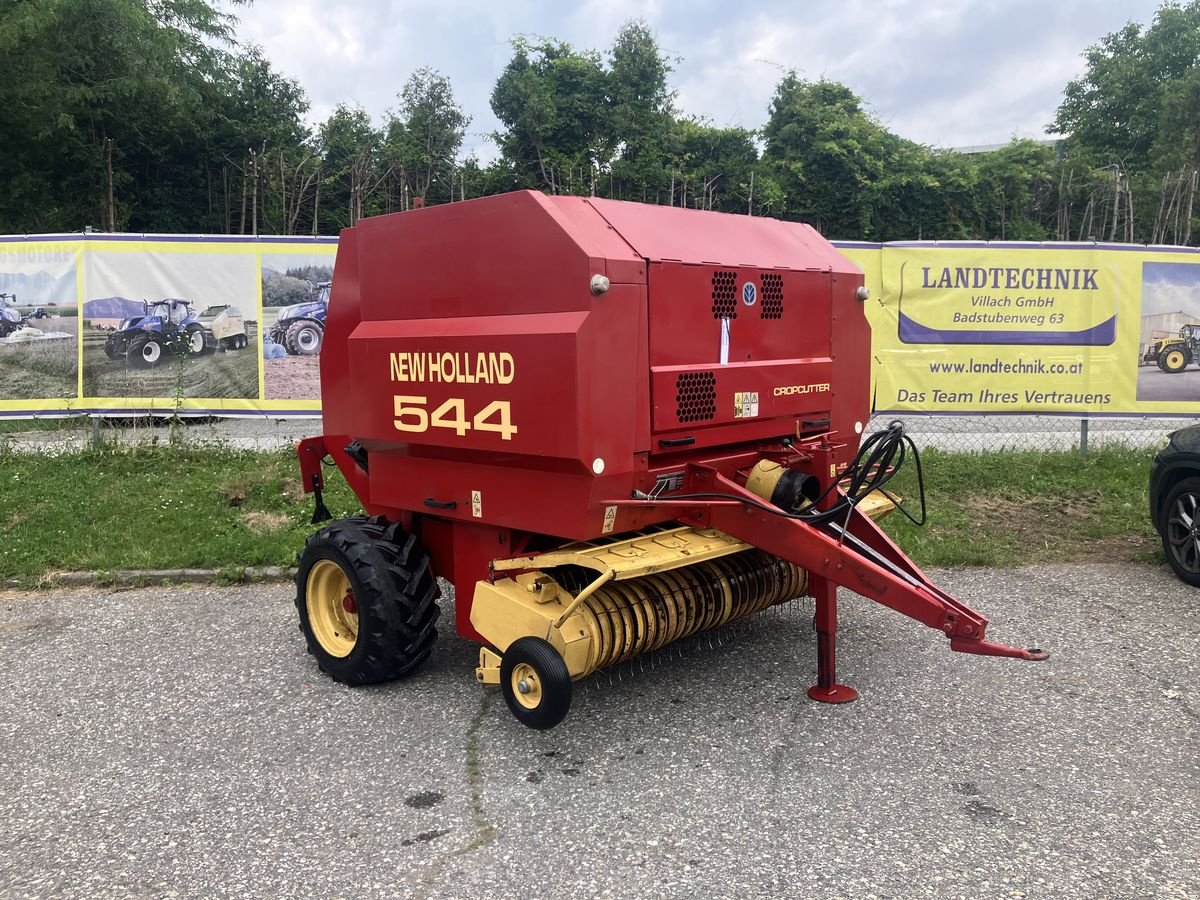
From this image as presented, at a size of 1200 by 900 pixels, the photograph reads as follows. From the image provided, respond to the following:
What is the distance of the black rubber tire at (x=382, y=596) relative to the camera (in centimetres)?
411

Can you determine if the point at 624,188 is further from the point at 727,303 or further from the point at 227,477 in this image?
the point at 727,303

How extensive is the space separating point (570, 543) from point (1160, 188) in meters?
32.5

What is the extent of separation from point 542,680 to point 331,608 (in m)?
1.62

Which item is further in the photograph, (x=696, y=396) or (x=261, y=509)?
(x=261, y=509)

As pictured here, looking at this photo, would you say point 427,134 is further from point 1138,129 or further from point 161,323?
point 1138,129

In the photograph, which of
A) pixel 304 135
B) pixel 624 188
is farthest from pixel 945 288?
pixel 304 135

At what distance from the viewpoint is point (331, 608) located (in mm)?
4605

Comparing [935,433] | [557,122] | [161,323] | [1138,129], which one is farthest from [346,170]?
[1138,129]

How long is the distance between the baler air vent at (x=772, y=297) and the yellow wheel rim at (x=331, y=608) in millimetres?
2439

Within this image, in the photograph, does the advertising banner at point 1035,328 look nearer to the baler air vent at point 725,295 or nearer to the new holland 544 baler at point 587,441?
the new holland 544 baler at point 587,441

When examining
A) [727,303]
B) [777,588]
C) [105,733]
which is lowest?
[105,733]

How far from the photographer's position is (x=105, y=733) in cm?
395

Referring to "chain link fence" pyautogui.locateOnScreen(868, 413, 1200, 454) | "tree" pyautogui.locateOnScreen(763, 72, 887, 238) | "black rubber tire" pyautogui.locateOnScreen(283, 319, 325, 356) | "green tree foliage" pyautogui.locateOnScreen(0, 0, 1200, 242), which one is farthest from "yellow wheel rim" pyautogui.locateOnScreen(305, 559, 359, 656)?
"tree" pyautogui.locateOnScreen(763, 72, 887, 238)

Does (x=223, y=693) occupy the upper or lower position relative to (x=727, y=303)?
lower
